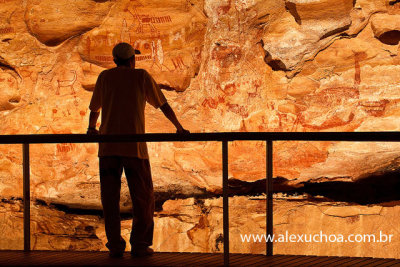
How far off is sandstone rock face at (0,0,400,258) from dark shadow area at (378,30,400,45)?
0.6 inches

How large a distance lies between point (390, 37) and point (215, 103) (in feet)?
6.33

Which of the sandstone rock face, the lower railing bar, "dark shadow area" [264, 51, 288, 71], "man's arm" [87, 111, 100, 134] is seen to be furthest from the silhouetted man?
"dark shadow area" [264, 51, 288, 71]

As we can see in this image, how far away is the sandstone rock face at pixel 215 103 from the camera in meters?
5.94

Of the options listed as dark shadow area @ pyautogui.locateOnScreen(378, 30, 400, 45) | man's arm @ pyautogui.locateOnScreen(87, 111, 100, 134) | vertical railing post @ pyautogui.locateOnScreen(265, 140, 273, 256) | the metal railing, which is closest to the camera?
the metal railing

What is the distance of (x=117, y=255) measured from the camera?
3027 mm

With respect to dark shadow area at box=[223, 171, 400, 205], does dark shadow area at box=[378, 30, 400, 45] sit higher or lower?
higher

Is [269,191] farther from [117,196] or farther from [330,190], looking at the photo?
[330,190]

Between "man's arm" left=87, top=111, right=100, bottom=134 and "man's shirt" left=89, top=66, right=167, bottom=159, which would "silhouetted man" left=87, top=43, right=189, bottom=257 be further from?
"man's arm" left=87, top=111, right=100, bottom=134

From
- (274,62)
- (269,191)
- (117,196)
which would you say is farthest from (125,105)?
(274,62)

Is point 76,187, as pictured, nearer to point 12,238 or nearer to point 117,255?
point 12,238

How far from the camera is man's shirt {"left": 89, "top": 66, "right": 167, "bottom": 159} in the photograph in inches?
118

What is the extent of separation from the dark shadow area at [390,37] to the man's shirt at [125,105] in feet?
11.8

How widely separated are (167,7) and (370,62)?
2218 mm

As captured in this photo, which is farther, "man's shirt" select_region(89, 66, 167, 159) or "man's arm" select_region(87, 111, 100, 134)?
"man's arm" select_region(87, 111, 100, 134)
